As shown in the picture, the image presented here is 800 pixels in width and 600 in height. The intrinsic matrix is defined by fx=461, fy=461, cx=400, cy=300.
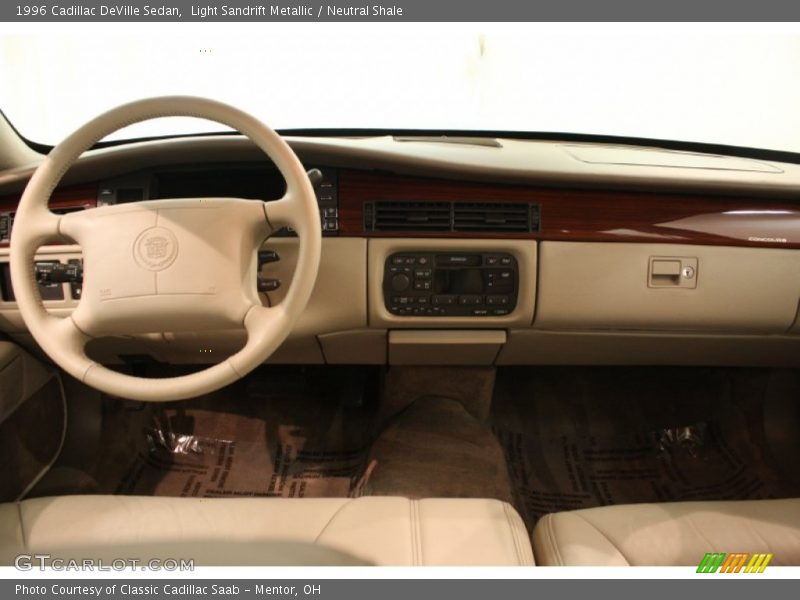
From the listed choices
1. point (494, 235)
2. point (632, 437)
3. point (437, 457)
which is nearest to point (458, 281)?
point (494, 235)

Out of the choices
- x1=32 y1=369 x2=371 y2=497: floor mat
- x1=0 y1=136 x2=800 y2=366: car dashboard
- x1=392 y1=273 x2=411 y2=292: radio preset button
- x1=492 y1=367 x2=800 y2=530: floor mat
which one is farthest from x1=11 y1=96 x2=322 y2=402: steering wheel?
x1=492 y1=367 x2=800 y2=530: floor mat

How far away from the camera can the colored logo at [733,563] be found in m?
0.85

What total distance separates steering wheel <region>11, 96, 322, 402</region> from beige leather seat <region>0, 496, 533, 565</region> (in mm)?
290

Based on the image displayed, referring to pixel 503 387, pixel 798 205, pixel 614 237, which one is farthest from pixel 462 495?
pixel 798 205

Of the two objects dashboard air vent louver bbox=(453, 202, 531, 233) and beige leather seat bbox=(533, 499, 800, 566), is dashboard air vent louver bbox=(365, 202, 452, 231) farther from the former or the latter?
beige leather seat bbox=(533, 499, 800, 566)

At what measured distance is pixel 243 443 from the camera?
158 cm

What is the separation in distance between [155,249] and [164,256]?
0.02 m

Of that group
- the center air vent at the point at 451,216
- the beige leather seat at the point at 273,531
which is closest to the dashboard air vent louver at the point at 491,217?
the center air vent at the point at 451,216

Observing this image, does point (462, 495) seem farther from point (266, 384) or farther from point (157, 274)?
point (157, 274)

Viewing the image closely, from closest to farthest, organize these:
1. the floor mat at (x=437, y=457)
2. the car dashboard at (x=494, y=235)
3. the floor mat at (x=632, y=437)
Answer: the car dashboard at (x=494, y=235)
the floor mat at (x=437, y=457)
the floor mat at (x=632, y=437)

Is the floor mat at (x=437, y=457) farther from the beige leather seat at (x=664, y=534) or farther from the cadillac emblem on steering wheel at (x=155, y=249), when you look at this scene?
the cadillac emblem on steering wheel at (x=155, y=249)

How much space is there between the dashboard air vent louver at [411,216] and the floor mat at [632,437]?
0.83 m

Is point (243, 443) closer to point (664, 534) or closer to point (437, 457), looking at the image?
point (437, 457)

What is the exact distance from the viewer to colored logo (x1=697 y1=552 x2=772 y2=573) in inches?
33.5
